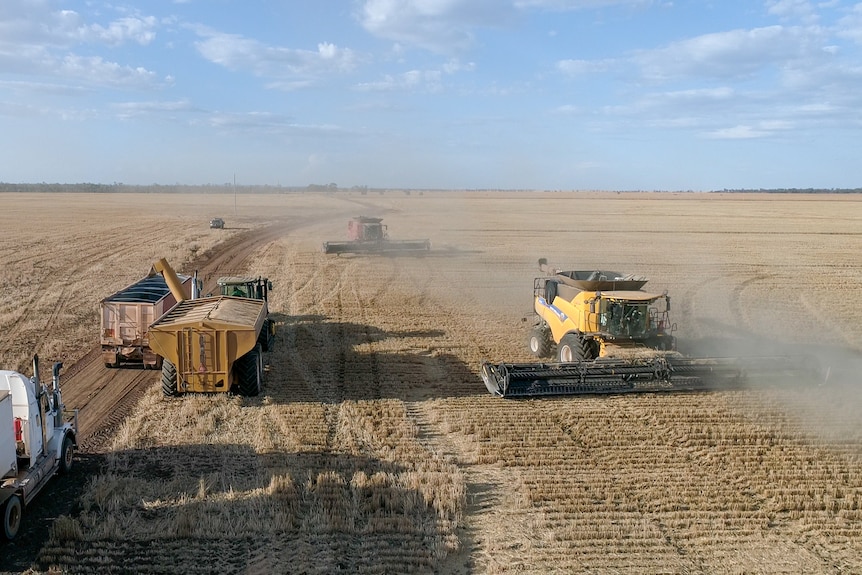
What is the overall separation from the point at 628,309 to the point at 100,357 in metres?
12.8

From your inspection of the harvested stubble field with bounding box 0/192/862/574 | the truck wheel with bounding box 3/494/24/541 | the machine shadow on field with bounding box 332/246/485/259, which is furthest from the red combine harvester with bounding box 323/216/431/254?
the truck wheel with bounding box 3/494/24/541

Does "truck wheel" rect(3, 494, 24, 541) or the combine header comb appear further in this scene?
the combine header comb

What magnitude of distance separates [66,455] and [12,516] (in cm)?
190

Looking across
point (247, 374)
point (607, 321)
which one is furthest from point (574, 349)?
point (247, 374)

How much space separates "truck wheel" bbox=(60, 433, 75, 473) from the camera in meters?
10.1

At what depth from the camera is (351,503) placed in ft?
30.4

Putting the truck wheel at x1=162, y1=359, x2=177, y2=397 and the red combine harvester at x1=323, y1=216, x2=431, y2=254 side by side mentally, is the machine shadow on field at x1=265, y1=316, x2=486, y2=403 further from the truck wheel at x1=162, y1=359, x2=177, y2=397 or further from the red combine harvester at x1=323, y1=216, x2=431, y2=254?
the red combine harvester at x1=323, y1=216, x2=431, y2=254

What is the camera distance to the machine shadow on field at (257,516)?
7.96 meters

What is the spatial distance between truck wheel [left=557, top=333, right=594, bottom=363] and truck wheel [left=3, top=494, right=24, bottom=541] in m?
10.5

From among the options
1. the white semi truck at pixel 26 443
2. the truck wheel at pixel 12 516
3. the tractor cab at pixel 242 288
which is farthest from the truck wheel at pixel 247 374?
the truck wheel at pixel 12 516

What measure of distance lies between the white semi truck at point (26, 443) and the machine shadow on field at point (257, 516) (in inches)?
22.3

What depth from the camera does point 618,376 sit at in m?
14.0

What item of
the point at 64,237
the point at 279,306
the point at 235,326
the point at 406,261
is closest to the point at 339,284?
the point at 279,306

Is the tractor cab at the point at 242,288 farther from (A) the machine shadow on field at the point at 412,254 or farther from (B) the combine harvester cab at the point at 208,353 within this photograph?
(A) the machine shadow on field at the point at 412,254
